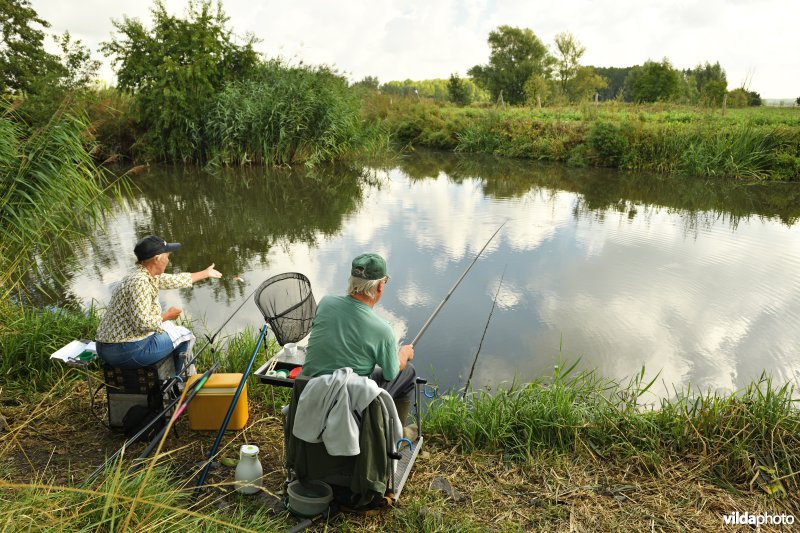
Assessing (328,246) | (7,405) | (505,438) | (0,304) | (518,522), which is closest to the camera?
(518,522)

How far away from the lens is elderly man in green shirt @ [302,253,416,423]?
249cm

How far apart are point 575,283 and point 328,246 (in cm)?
327

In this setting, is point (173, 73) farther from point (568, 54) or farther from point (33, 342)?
point (568, 54)

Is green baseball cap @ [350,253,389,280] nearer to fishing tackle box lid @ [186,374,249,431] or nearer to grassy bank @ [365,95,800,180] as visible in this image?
fishing tackle box lid @ [186,374,249,431]

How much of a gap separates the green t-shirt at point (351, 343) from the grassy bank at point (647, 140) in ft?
42.6

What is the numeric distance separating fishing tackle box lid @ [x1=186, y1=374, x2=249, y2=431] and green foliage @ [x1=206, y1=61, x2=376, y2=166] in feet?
37.8

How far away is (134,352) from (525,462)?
2.08 m

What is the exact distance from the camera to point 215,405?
124 inches

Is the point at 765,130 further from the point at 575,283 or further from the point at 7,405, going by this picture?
the point at 7,405

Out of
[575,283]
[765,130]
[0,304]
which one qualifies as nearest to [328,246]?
[575,283]

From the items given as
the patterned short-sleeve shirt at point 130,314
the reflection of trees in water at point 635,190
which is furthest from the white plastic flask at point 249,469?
the reflection of trees in water at point 635,190

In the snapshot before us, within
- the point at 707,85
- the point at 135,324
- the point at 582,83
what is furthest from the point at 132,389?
the point at 582,83

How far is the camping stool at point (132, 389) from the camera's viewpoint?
3.05 m

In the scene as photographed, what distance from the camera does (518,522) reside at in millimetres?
2533
